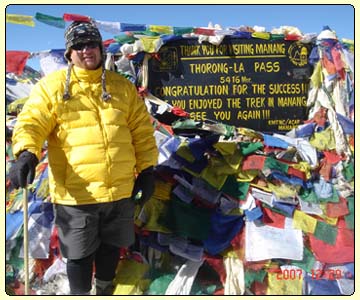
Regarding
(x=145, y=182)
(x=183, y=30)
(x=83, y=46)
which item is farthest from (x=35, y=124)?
(x=183, y=30)

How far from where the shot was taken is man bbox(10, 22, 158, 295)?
2.92m

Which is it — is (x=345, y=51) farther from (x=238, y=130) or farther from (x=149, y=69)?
(x=149, y=69)

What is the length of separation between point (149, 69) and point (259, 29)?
4.03 ft

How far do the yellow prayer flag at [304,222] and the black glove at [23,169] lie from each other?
8.49 feet

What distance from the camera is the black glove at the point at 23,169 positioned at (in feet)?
8.85

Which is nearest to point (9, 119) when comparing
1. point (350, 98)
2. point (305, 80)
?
point (305, 80)

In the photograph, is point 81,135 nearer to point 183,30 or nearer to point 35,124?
point 35,124

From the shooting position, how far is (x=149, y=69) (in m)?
4.26

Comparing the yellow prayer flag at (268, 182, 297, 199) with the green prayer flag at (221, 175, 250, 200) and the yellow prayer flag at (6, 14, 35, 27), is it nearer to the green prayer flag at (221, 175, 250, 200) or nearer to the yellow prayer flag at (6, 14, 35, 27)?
the green prayer flag at (221, 175, 250, 200)

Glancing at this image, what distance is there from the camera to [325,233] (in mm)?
4152

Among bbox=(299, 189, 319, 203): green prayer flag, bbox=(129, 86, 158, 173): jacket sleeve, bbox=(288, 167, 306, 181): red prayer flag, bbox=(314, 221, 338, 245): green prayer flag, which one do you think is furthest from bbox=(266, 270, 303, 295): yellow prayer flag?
bbox=(129, 86, 158, 173): jacket sleeve
